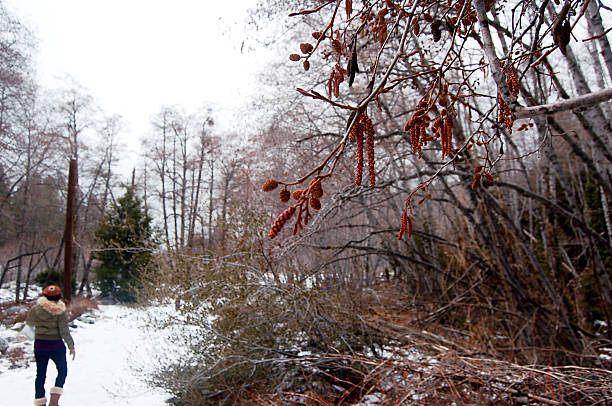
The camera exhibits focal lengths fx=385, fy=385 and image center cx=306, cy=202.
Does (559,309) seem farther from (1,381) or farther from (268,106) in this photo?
(1,381)

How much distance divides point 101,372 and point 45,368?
1976 mm

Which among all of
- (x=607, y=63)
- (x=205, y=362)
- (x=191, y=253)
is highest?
(x=607, y=63)

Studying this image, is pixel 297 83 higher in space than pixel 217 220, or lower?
higher

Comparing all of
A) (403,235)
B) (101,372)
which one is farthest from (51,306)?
(403,235)

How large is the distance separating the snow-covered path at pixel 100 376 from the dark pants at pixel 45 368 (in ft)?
1.70

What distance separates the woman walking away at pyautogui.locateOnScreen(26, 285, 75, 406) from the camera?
15.2 feet

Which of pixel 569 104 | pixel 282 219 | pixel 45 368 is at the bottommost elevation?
pixel 45 368

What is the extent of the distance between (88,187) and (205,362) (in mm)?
16545

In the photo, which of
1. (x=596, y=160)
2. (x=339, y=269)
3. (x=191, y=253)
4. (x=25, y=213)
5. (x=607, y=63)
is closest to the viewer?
(x=607, y=63)

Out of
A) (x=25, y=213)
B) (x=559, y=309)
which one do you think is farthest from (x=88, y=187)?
(x=559, y=309)

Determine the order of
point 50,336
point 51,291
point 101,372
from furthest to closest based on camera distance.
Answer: point 101,372 < point 51,291 < point 50,336

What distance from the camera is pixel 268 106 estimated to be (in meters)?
7.00

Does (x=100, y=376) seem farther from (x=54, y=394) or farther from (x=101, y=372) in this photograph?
(x=54, y=394)

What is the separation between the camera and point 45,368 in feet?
15.2
